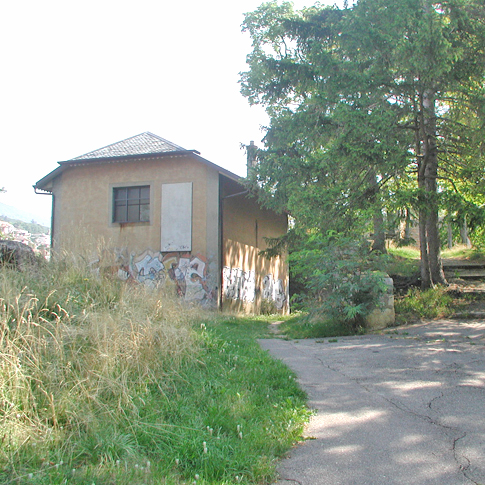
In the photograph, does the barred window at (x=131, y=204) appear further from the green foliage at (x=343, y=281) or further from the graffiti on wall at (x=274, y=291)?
the green foliage at (x=343, y=281)

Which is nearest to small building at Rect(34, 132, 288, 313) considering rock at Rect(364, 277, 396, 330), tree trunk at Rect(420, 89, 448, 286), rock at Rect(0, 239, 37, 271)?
tree trunk at Rect(420, 89, 448, 286)

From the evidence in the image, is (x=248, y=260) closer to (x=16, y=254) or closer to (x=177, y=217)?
(x=177, y=217)

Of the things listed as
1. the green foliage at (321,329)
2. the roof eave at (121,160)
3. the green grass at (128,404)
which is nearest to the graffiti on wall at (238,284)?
the roof eave at (121,160)

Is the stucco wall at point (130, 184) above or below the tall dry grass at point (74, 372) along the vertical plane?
above

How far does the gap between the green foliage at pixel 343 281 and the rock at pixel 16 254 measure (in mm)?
5199

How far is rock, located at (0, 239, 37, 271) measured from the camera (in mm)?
7055

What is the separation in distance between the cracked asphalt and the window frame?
10971 mm

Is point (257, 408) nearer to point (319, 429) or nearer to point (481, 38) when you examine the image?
point (319, 429)

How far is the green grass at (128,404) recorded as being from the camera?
3.29 m

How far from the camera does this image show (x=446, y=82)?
1054 cm

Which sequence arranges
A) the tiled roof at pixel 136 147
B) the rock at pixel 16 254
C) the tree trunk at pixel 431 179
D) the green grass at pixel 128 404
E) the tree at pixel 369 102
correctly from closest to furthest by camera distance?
the green grass at pixel 128 404 → the rock at pixel 16 254 → the tree at pixel 369 102 → the tree trunk at pixel 431 179 → the tiled roof at pixel 136 147

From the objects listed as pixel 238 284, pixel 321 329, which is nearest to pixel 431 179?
pixel 321 329

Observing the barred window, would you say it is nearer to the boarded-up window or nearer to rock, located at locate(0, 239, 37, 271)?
the boarded-up window

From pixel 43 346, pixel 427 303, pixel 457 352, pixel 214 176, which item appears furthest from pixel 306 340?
pixel 214 176
